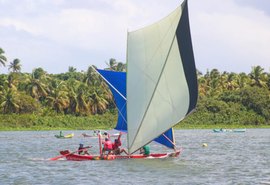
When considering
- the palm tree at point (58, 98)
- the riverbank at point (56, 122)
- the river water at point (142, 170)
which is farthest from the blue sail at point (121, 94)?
the palm tree at point (58, 98)

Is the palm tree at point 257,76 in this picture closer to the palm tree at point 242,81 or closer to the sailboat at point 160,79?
the palm tree at point 242,81

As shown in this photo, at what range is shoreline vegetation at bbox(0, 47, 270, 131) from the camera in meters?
96.9

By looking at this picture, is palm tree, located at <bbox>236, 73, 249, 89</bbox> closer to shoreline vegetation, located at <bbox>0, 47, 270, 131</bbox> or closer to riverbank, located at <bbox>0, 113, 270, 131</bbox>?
shoreline vegetation, located at <bbox>0, 47, 270, 131</bbox>

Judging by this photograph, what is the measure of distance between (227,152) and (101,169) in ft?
55.9

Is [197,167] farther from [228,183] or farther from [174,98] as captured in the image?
[228,183]

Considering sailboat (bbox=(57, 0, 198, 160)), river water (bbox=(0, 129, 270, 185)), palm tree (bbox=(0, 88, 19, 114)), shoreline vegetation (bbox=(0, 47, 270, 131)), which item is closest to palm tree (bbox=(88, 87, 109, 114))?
shoreline vegetation (bbox=(0, 47, 270, 131))

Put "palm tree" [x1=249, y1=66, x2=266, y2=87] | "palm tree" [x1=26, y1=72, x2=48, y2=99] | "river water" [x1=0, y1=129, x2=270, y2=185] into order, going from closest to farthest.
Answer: "river water" [x1=0, y1=129, x2=270, y2=185] < "palm tree" [x1=26, y1=72, x2=48, y2=99] < "palm tree" [x1=249, y1=66, x2=266, y2=87]

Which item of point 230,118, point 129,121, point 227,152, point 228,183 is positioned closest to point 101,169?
point 129,121

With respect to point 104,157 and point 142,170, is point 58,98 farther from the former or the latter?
point 142,170

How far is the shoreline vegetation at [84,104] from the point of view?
96.9m

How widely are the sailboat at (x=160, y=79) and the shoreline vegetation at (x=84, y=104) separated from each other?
6012 cm

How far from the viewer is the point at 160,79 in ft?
117

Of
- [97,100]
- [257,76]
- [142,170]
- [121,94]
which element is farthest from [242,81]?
[142,170]

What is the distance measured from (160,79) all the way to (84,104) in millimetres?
66483
